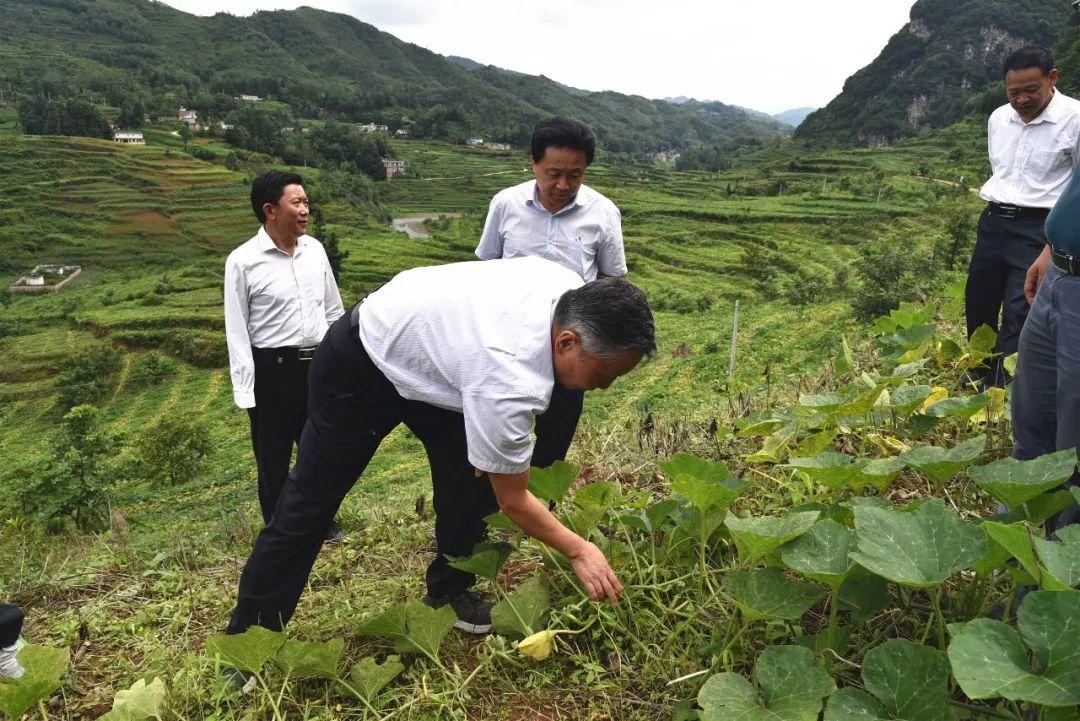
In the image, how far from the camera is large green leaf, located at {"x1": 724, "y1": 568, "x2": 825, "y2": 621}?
136 cm

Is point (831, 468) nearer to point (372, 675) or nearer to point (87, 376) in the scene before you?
point (372, 675)

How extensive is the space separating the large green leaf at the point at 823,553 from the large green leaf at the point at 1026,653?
0.27 metres

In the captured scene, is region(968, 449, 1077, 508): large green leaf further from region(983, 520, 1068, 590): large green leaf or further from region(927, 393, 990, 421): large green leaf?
region(927, 393, 990, 421): large green leaf

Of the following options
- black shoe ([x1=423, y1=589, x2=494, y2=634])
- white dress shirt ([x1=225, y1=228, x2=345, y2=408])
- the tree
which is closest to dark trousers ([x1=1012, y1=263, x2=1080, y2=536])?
black shoe ([x1=423, y1=589, x2=494, y2=634])

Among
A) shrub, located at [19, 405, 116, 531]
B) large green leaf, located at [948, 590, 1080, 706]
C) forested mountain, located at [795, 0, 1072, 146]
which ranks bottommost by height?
shrub, located at [19, 405, 116, 531]

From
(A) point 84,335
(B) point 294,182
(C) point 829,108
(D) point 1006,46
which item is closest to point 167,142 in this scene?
(A) point 84,335

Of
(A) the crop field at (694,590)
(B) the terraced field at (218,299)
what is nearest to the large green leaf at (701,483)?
(A) the crop field at (694,590)

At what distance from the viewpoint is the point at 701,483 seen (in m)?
1.58

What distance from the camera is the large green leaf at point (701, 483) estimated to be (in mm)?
1583

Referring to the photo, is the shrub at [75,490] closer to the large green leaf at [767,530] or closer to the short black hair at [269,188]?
the short black hair at [269,188]

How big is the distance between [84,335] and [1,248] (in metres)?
19.0

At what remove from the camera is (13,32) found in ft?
348

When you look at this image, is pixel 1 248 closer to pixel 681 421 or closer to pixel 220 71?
pixel 681 421

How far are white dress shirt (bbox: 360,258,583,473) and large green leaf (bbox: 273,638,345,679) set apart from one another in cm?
Answer: 59
